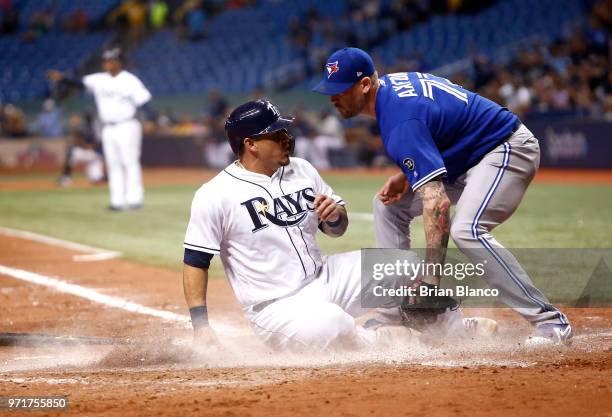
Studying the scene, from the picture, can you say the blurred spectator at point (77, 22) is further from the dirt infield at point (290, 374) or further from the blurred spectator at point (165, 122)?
the dirt infield at point (290, 374)

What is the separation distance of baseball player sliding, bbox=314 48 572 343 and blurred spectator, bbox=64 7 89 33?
33029 mm

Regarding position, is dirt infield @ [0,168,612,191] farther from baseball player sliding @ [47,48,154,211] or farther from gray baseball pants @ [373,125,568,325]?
gray baseball pants @ [373,125,568,325]

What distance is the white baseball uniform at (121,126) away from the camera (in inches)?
564

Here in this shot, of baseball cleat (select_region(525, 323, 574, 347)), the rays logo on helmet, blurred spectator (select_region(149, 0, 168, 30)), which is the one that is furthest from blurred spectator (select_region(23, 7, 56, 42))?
baseball cleat (select_region(525, 323, 574, 347))

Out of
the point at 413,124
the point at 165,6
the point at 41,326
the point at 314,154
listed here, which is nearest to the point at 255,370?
the point at 413,124

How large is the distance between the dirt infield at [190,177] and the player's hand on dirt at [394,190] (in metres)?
13.2

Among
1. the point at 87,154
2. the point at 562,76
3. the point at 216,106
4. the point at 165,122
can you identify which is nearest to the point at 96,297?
the point at 87,154

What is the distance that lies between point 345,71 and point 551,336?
1789 mm

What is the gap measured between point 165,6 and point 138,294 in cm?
2943

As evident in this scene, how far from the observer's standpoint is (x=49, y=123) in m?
29.1

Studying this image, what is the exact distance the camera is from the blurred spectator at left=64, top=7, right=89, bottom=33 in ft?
120

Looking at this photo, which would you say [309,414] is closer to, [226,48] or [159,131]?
[159,131]

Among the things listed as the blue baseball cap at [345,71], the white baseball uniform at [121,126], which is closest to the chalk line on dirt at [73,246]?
the white baseball uniform at [121,126]

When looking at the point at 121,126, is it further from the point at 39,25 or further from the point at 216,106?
the point at 39,25
